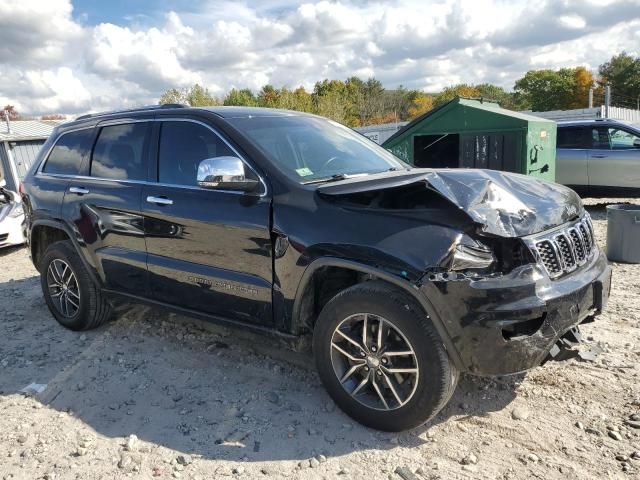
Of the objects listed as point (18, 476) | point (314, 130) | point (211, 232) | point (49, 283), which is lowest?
point (18, 476)

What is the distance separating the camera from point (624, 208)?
6570 mm

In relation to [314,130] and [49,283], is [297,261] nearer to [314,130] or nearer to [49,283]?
[314,130]

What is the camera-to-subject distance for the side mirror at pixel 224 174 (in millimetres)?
3143

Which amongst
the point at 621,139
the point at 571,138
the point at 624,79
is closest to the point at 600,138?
the point at 621,139

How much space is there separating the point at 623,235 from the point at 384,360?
4.72m

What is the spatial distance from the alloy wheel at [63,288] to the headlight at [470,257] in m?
3.34

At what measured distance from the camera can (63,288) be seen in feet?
15.4

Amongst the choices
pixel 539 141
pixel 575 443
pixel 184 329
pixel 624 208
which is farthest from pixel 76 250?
pixel 539 141

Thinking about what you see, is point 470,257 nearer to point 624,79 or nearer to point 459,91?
point 624,79

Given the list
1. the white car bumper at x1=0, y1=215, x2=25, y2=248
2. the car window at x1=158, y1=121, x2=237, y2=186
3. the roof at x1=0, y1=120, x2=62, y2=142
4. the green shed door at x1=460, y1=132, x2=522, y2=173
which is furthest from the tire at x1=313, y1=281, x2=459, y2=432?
the roof at x1=0, y1=120, x2=62, y2=142

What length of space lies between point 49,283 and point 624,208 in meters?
6.44

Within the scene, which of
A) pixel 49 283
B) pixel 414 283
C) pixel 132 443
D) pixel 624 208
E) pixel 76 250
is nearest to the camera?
pixel 414 283

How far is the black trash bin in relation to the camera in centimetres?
620

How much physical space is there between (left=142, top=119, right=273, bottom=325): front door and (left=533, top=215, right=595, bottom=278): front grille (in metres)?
1.51
